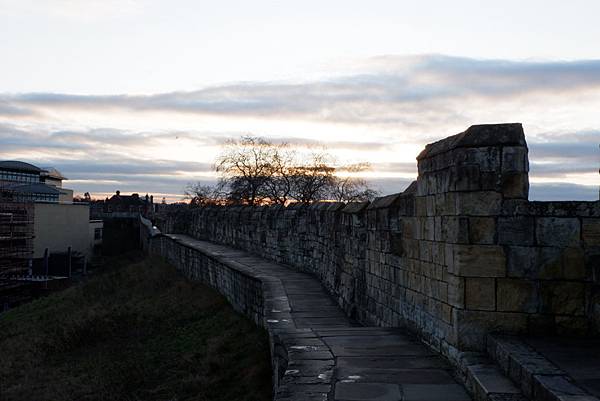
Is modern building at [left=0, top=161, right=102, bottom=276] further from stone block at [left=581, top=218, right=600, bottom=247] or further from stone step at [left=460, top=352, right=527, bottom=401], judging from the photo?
stone block at [left=581, top=218, right=600, bottom=247]

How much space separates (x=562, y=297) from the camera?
A: 5.14m

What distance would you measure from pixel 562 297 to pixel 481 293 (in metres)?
0.64

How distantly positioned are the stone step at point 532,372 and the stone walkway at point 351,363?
1.28 feet

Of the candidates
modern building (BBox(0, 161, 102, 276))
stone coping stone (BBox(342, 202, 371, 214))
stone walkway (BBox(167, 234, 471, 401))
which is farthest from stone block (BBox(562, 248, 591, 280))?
modern building (BBox(0, 161, 102, 276))

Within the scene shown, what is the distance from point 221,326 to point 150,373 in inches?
74.9

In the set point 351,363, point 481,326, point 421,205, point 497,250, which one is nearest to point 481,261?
point 497,250

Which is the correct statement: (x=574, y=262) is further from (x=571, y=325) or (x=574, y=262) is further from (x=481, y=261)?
(x=481, y=261)

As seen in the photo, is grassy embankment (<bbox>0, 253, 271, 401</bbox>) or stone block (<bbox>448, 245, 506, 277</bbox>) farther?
grassy embankment (<bbox>0, 253, 271, 401</bbox>)

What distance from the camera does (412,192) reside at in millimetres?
6707

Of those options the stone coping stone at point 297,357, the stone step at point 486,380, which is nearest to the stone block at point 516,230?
the stone step at point 486,380

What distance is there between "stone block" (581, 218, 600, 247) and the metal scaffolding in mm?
37674

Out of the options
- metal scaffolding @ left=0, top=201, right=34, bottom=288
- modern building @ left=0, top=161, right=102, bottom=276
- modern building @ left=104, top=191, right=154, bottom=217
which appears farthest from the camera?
modern building @ left=104, top=191, right=154, bottom=217

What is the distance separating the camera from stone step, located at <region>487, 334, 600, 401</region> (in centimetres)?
364

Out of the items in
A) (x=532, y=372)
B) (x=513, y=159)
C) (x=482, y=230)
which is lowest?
(x=532, y=372)
